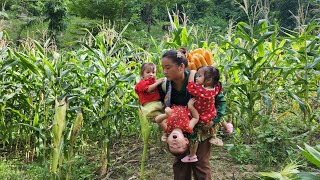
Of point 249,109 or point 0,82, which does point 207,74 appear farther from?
point 0,82

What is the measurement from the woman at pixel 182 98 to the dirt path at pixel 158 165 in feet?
2.78

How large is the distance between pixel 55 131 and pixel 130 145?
2151 millimetres

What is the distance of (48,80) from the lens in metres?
3.69

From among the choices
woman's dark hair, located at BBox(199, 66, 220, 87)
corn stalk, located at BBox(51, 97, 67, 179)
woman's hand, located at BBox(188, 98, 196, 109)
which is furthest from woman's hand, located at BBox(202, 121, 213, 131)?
corn stalk, located at BBox(51, 97, 67, 179)

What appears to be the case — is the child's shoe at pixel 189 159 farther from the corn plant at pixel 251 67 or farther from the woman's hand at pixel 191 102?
the corn plant at pixel 251 67

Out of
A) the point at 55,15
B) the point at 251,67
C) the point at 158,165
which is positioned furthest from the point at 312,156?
the point at 55,15

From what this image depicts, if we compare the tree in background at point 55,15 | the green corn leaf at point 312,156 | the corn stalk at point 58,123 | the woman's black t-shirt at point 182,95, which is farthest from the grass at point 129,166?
the tree in background at point 55,15

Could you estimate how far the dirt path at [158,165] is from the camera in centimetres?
365

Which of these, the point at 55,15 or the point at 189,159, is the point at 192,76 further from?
the point at 55,15

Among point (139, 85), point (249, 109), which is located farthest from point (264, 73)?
point (139, 85)

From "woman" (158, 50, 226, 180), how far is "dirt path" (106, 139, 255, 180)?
849 millimetres

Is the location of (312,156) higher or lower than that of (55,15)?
lower

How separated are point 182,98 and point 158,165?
4.86 feet

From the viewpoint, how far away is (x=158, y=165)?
3.95m
